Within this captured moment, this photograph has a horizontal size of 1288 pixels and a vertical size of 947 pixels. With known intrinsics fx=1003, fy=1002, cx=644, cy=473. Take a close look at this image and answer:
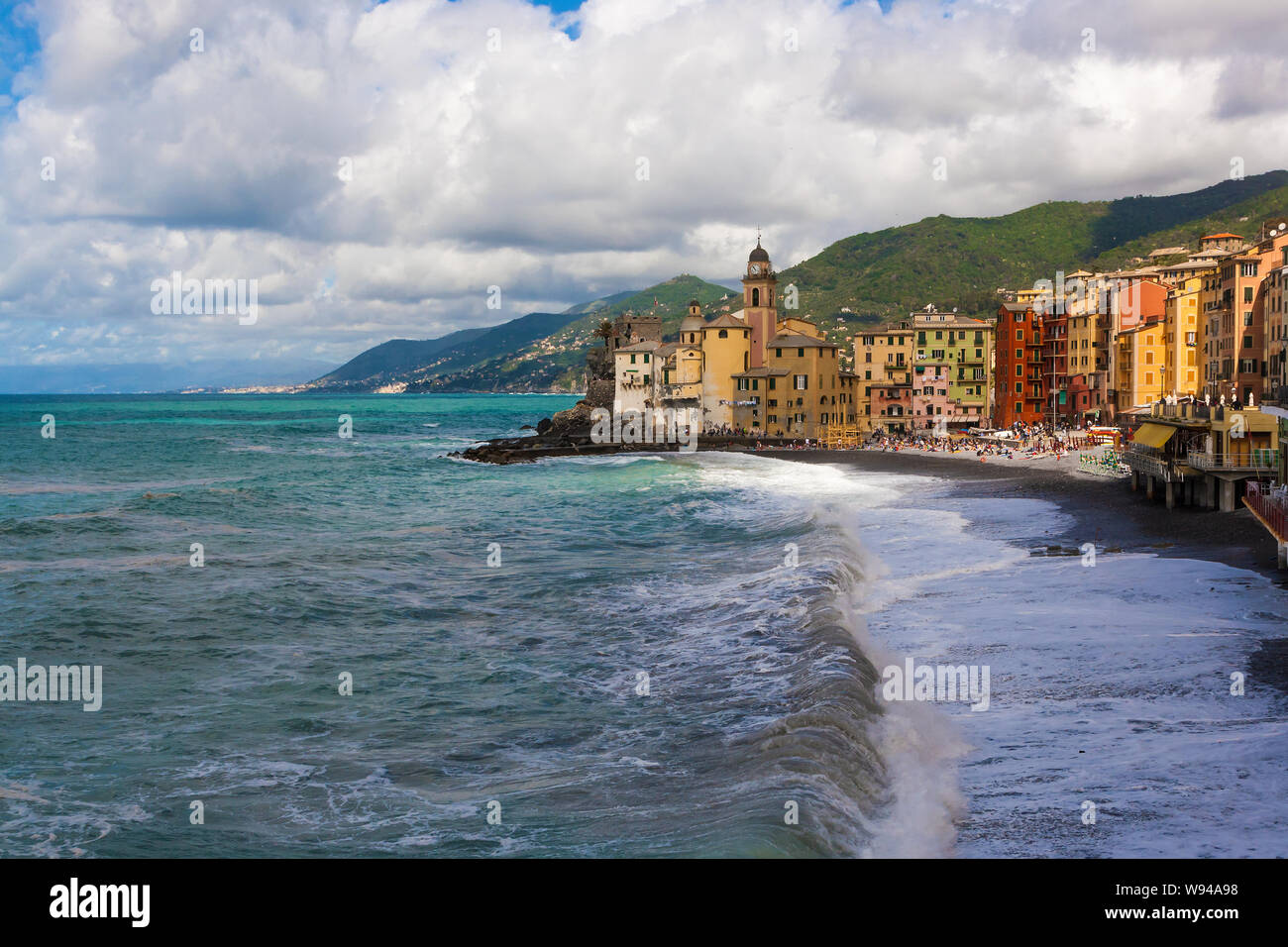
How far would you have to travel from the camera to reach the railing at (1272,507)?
32.2 m

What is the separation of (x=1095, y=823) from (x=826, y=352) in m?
100

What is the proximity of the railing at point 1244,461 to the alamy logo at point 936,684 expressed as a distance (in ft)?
99.0

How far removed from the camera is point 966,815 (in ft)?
47.8

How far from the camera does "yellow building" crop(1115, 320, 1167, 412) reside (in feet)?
331

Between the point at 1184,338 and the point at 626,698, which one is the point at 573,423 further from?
the point at 626,698

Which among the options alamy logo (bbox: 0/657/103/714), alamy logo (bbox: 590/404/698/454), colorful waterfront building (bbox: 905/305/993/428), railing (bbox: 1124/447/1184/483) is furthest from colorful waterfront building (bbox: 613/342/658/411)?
alamy logo (bbox: 0/657/103/714)

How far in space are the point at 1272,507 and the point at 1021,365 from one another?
89.5m

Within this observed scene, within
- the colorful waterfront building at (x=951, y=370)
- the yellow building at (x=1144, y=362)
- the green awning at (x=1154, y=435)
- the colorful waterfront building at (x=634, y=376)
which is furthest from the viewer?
the colorful waterfront building at (x=951, y=370)

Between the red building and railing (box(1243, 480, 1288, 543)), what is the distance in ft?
265

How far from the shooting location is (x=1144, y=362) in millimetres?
101562

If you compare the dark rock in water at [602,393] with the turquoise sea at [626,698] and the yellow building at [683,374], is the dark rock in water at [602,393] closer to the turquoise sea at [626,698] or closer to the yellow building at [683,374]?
the yellow building at [683,374]

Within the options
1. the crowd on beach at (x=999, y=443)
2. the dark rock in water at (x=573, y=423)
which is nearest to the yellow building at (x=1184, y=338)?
the crowd on beach at (x=999, y=443)
